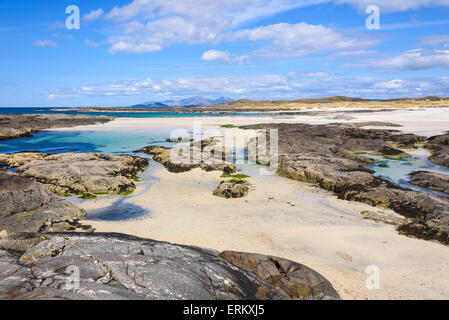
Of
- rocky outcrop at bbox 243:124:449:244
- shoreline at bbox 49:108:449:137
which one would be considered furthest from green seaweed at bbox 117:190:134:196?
shoreline at bbox 49:108:449:137

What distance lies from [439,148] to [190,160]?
3209 cm

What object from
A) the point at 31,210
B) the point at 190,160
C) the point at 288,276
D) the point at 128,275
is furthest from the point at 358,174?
the point at 31,210

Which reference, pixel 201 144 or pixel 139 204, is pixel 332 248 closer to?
pixel 139 204

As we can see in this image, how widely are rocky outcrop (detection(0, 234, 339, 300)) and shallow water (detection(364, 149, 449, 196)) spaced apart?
18073 millimetres

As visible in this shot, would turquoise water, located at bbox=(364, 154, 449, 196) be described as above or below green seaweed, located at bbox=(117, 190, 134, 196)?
above

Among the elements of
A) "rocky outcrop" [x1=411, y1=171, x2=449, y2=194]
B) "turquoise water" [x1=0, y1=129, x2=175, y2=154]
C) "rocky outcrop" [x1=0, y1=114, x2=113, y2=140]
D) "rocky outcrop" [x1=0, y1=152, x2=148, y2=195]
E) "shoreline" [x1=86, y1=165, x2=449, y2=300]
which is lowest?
"shoreline" [x1=86, y1=165, x2=449, y2=300]

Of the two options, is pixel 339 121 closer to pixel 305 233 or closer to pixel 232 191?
pixel 232 191

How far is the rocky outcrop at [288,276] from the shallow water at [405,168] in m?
16.7

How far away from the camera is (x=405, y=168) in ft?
92.7

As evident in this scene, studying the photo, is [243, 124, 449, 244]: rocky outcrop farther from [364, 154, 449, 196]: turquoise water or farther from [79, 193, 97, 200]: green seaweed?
[79, 193, 97, 200]: green seaweed

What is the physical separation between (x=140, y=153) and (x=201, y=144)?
8242mm

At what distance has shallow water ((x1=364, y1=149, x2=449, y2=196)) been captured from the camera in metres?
23.0
